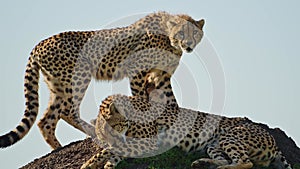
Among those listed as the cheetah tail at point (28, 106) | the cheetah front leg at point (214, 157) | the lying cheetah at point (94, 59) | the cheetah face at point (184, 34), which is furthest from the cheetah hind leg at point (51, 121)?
the cheetah front leg at point (214, 157)

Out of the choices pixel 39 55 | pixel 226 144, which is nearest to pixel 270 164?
pixel 226 144

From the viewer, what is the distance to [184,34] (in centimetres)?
1330

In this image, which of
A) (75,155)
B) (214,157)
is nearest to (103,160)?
(75,155)

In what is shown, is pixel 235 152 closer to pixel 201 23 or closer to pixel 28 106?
pixel 201 23

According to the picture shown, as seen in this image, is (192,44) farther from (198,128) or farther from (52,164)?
(52,164)

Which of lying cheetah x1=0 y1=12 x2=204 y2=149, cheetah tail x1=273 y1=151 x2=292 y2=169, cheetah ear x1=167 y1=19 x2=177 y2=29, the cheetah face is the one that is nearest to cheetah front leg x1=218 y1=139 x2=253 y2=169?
cheetah tail x1=273 y1=151 x2=292 y2=169

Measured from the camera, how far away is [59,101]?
44.5 feet

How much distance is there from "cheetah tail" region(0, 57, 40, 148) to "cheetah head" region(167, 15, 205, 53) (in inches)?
93.2

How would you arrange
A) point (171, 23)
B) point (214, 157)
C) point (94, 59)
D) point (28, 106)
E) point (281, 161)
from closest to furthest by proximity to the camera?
1. point (214, 157)
2. point (281, 161)
3. point (28, 106)
4. point (171, 23)
5. point (94, 59)

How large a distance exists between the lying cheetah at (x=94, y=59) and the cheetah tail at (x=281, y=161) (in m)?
2.47

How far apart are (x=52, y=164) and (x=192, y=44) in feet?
9.64

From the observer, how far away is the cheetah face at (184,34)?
43.2 feet

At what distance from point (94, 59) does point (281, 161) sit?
4046 mm

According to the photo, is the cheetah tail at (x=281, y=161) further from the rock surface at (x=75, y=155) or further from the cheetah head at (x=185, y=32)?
the cheetah head at (x=185, y=32)
